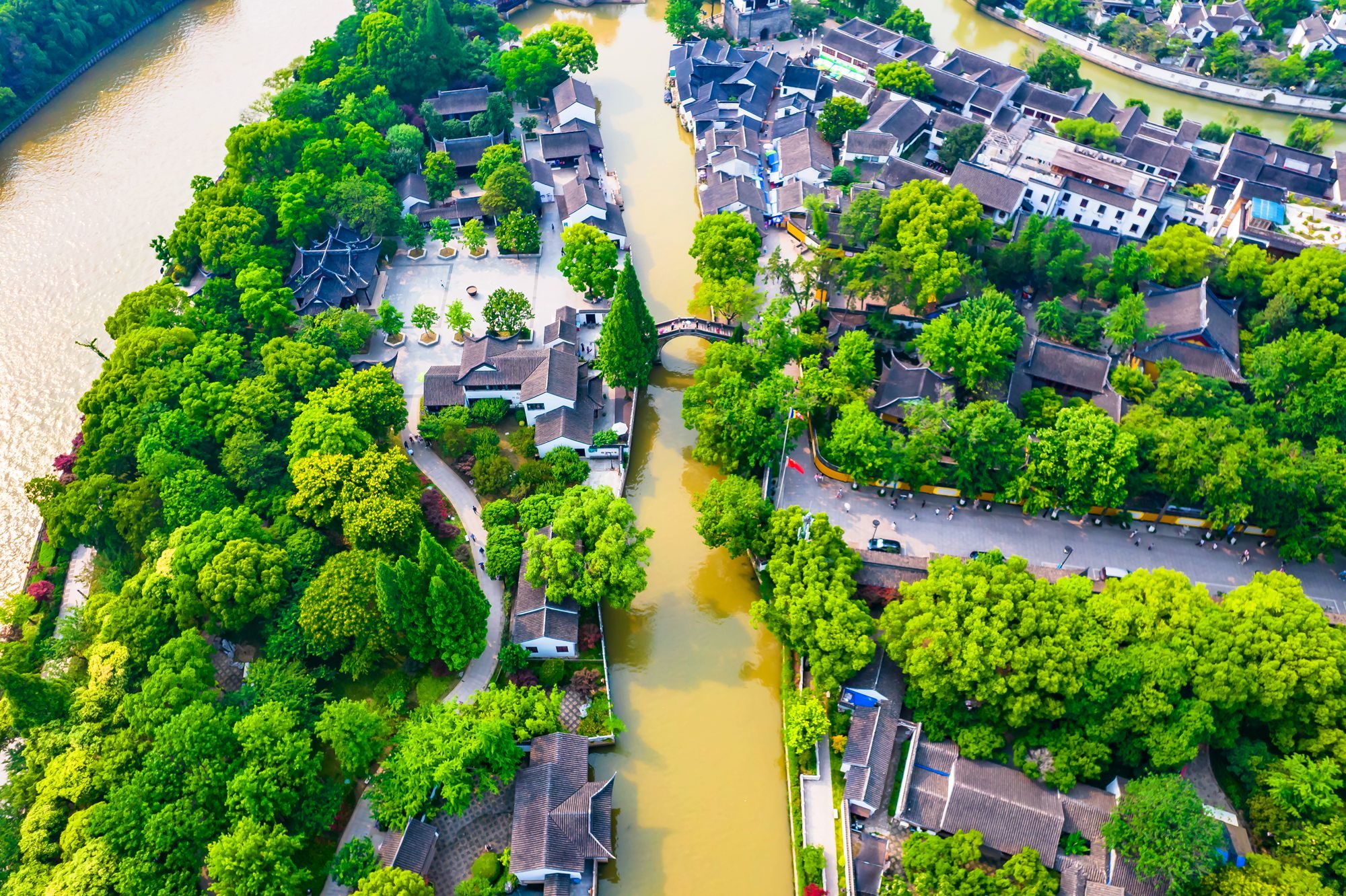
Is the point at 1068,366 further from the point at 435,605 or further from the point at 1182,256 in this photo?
the point at 435,605

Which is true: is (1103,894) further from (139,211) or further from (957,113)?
(139,211)

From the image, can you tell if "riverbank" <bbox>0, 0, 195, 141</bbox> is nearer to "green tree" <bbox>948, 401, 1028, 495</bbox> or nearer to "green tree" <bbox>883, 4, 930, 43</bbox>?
"green tree" <bbox>883, 4, 930, 43</bbox>

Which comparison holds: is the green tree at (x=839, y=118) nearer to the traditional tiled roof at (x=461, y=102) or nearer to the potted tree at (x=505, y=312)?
the traditional tiled roof at (x=461, y=102)

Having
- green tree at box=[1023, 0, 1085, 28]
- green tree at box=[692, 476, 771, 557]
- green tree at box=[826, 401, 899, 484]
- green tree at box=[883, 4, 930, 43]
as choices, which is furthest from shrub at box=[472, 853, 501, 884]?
green tree at box=[1023, 0, 1085, 28]

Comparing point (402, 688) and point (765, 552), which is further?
point (765, 552)

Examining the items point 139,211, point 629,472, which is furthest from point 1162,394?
point 139,211
